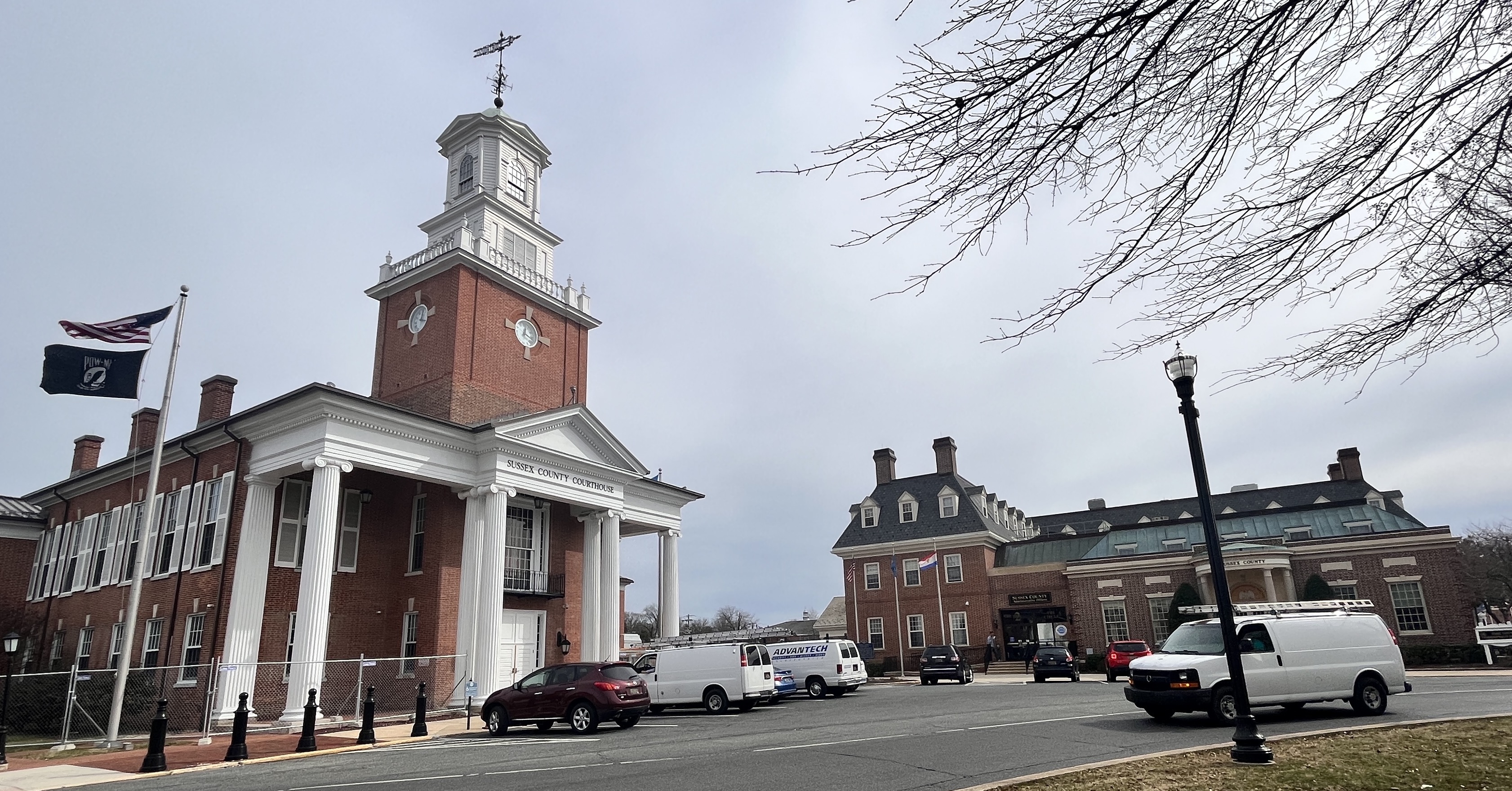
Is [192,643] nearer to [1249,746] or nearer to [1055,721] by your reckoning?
[1055,721]

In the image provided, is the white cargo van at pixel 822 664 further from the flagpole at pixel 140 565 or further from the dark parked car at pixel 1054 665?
the flagpole at pixel 140 565

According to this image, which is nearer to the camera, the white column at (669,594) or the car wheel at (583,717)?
the car wheel at (583,717)

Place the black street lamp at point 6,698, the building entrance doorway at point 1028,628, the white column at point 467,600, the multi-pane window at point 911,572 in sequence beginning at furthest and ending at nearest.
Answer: the multi-pane window at point 911,572 < the building entrance doorway at point 1028,628 < the white column at point 467,600 < the black street lamp at point 6,698

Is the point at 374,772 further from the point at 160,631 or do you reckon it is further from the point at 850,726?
the point at 160,631

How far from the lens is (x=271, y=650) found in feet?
75.7

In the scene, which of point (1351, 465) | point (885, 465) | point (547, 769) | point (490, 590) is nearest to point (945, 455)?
point (885, 465)

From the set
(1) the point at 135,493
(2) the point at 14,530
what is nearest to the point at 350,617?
(1) the point at 135,493

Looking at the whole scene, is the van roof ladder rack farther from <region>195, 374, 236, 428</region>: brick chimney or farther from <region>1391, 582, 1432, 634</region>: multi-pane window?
<region>195, 374, 236, 428</region>: brick chimney

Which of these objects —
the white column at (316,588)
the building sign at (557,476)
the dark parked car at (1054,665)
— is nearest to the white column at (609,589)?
the building sign at (557,476)

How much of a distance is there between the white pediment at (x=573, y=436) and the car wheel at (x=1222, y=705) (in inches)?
771

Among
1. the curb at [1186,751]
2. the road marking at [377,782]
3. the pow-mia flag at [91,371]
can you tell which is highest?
the pow-mia flag at [91,371]

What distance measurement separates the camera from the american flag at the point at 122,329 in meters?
18.8

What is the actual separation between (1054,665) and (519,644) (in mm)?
19484

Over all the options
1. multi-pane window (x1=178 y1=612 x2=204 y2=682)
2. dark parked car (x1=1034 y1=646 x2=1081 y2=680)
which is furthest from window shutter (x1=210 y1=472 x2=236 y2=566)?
dark parked car (x1=1034 y1=646 x2=1081 y2=680)
